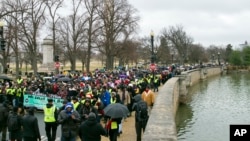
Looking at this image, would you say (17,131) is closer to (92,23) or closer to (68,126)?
(68,126)

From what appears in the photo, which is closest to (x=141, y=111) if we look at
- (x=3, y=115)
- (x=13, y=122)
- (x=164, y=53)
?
(x=13, y=122)

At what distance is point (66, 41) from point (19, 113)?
48.3 metres

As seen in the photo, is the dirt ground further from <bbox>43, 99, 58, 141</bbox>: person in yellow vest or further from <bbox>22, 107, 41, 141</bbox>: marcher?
<bbox>22, 107, 41, 141</bbox>: marcher

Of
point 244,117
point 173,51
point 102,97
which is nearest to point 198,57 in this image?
point 173,51

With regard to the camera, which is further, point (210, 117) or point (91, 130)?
point (210, 117)

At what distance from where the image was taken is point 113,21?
55719mm

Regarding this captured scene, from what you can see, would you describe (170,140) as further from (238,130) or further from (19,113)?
(19,113)

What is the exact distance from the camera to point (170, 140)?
9242 millimetres

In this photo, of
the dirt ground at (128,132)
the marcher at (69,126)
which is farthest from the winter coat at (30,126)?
the dirt ground at (128,132)

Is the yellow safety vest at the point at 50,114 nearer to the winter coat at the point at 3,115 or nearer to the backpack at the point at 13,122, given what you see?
the backpack at the point at 13,122

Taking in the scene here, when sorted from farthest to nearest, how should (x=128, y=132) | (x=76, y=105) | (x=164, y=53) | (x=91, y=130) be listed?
(x=164, y=53), (x=128, y=132), (x=76, y=105), (x=91, y=130)

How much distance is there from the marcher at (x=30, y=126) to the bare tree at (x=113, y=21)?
1693 inches

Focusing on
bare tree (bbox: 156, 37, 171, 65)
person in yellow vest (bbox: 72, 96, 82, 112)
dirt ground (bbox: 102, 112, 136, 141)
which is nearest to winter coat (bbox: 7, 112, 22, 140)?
person in yellow vest (bbox: 72, 96, 82, 112)

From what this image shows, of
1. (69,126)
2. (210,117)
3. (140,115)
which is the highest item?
(69,126)
